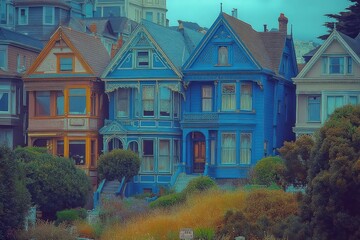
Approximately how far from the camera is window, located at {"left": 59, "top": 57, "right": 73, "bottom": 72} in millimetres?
59312

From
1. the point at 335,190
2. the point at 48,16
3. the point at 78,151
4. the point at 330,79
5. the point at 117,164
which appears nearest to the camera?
the point at 335,190

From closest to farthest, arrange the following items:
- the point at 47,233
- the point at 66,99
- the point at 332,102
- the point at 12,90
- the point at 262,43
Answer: the point at 47,233 < the point at 332,102 < the point at 66,99 < the point at 12,90 < the point at 262,43

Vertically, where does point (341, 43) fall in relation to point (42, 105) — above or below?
above

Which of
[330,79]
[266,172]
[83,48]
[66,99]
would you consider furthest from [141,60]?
[266,172]

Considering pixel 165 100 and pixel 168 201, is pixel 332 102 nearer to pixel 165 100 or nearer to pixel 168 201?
pixel 165 100

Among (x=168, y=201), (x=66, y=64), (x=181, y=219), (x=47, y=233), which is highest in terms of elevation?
(x=66, y=64)

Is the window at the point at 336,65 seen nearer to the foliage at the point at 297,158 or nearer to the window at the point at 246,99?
the window at the point at 246,99

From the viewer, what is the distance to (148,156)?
5853 cm

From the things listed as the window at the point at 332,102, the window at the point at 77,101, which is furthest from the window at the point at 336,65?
the window at the point at 77,101

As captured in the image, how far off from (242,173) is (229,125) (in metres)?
2.73

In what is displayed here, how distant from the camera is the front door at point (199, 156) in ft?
192

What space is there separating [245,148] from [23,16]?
87.0ft

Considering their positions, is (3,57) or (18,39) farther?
(18,39)

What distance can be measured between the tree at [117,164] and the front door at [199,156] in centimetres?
471
